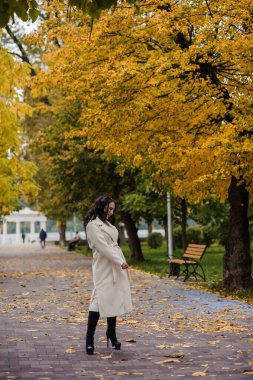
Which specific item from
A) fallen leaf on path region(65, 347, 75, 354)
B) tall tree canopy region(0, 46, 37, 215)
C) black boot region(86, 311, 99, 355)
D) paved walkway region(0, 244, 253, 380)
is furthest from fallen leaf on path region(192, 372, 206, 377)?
tall tree canopy region(0, 46, 37, 215)

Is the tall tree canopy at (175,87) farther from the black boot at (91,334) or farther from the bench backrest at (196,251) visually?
the black boot at (91,334)

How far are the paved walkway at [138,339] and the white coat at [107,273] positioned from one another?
572mm

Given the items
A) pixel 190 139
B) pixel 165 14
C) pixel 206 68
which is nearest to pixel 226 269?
pixel 190 139

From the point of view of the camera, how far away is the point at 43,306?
1380cm

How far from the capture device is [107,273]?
8492mm

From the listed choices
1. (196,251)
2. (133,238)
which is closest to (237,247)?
(196,251)

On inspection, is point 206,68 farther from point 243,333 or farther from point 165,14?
point 243,333

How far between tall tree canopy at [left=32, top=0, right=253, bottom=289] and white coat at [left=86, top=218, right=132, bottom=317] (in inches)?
202

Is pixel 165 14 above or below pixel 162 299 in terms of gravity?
above

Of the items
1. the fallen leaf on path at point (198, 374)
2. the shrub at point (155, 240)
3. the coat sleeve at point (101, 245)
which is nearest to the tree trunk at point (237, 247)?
the coat sleeve at point (101, 245)

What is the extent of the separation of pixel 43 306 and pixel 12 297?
87.7 inches

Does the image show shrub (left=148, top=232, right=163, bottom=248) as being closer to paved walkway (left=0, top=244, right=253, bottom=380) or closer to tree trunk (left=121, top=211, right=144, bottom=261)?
tree trunk (left=121, top=211, right=144, bottom=261)

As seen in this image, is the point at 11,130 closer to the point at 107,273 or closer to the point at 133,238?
the point at 107,273

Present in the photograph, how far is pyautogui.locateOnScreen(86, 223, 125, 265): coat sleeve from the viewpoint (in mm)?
8398
